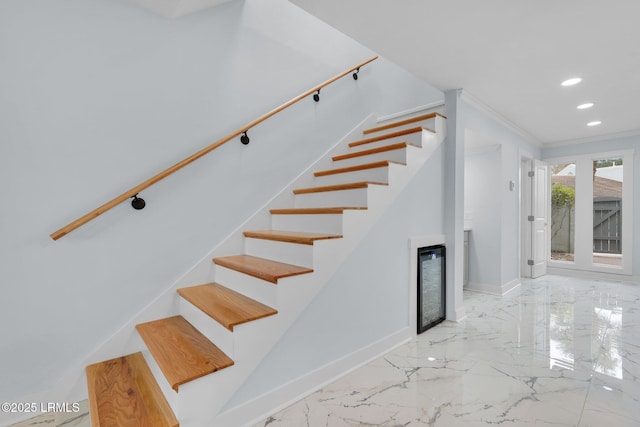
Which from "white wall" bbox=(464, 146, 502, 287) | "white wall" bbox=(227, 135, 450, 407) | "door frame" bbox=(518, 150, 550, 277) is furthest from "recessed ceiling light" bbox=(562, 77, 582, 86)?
"door frame" bbox=(518, 150, 550, 277)

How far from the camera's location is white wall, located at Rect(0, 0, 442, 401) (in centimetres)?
171

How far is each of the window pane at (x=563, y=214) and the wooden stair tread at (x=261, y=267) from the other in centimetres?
621

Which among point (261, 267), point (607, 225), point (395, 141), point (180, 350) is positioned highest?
point (395, 141)

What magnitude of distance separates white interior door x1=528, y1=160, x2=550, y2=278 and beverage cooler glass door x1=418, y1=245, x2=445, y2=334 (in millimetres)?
3127

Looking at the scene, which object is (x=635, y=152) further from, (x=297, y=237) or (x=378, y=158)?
(x=297, y=237)

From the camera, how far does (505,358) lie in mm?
2381

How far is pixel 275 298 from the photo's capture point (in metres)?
1.76

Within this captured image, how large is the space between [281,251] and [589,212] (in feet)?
19.0

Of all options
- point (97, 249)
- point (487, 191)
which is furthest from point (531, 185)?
point (97, 249)

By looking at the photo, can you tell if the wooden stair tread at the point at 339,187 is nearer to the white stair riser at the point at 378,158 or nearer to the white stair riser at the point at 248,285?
the white stair riser at the point at 378,158

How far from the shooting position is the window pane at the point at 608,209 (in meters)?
5.39

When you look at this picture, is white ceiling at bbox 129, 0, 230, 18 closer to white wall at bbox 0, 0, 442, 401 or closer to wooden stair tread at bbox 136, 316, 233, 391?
white wall at bbox 0, 0, 442, 401

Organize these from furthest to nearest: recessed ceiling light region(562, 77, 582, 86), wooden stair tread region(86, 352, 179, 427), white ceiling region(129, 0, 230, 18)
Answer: recessed ceiling light region(562, 77, 582, 86) → white ceiling region(129, 0, 230, 18) → wooden stair tread region(86, 352, 179, 427)

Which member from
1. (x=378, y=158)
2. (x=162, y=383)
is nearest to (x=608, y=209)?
(x=378, y=158)
